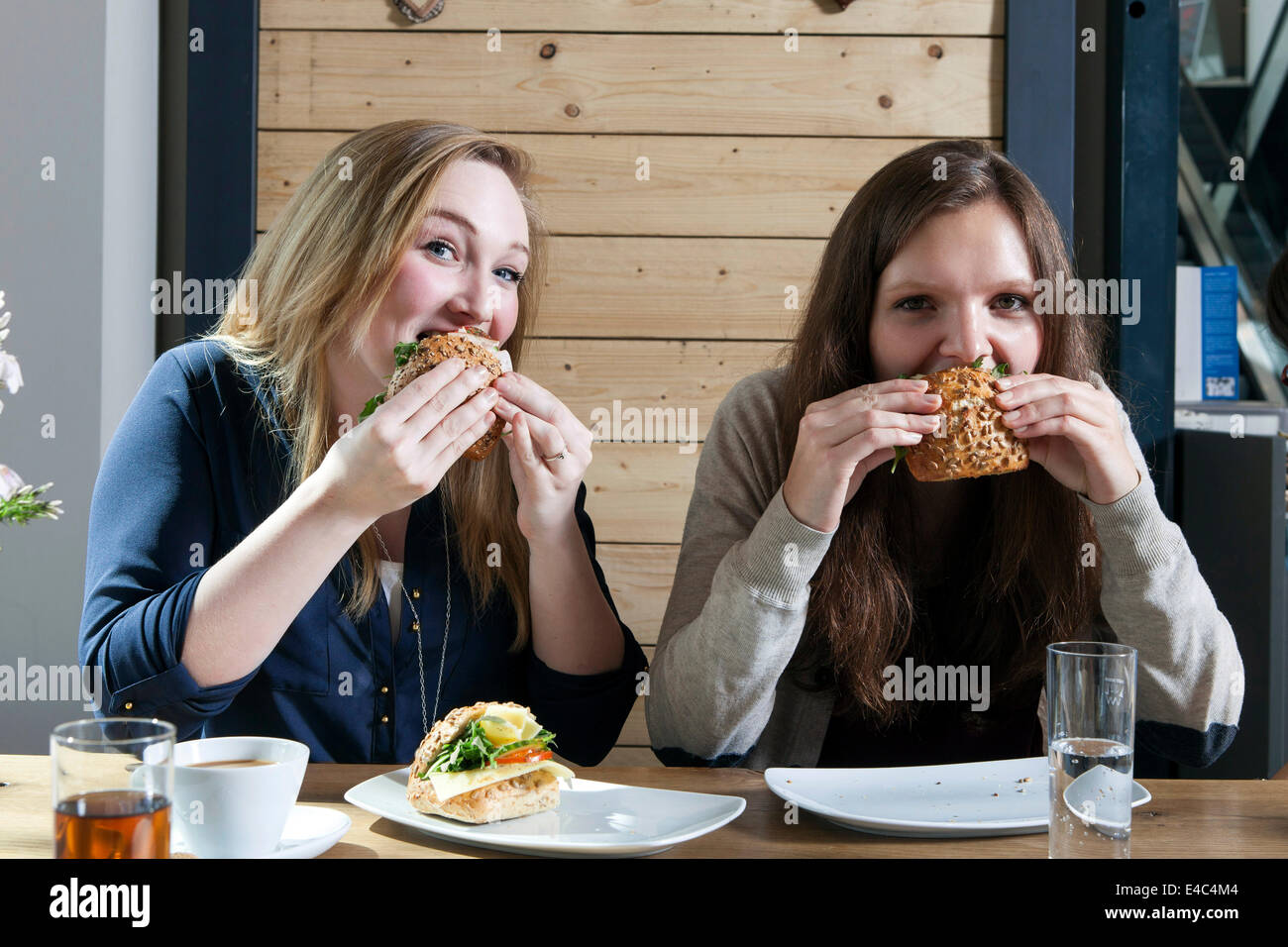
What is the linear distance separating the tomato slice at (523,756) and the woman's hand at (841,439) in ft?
1.76

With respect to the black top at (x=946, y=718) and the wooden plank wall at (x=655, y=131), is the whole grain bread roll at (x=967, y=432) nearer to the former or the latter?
the black top at (x=946, y=718)

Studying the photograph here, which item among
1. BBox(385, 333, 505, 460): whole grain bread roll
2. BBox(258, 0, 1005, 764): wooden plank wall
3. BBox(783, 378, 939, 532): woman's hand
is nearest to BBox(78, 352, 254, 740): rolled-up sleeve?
BBox(385, 333, 505, 460): whole grain bread roll

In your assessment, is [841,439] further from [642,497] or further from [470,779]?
[642,497]

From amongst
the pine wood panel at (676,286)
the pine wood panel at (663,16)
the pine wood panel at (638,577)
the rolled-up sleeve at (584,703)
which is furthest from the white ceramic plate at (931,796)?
the pine wood panel at (663,16)

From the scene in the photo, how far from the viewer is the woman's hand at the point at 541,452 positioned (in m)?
1.57

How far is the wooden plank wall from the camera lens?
2549 millimetres

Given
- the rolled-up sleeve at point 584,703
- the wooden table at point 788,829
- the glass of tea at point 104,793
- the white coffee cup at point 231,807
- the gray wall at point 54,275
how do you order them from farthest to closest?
the gray wall at point 54,275 < the rolled-up sleeve at point 584,703 < the wooden table at point 788,829 < the white coffee cup at point 231,807 < the glass of tea at point 104,793

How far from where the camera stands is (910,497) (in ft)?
6.12

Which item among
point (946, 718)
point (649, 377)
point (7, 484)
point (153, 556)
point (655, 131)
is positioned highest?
point (655, 131)

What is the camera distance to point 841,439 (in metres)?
→ 1.53

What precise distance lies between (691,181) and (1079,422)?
1323 mm

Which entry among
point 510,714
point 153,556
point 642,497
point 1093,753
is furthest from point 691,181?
point 1093,753

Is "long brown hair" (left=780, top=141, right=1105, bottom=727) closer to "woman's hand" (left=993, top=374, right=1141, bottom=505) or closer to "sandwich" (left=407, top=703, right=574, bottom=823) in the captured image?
"woman's hand" (left=993, top=374, right=1141, bottom=505)

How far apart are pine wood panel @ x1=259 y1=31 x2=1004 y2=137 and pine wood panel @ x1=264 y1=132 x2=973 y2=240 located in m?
0.03
